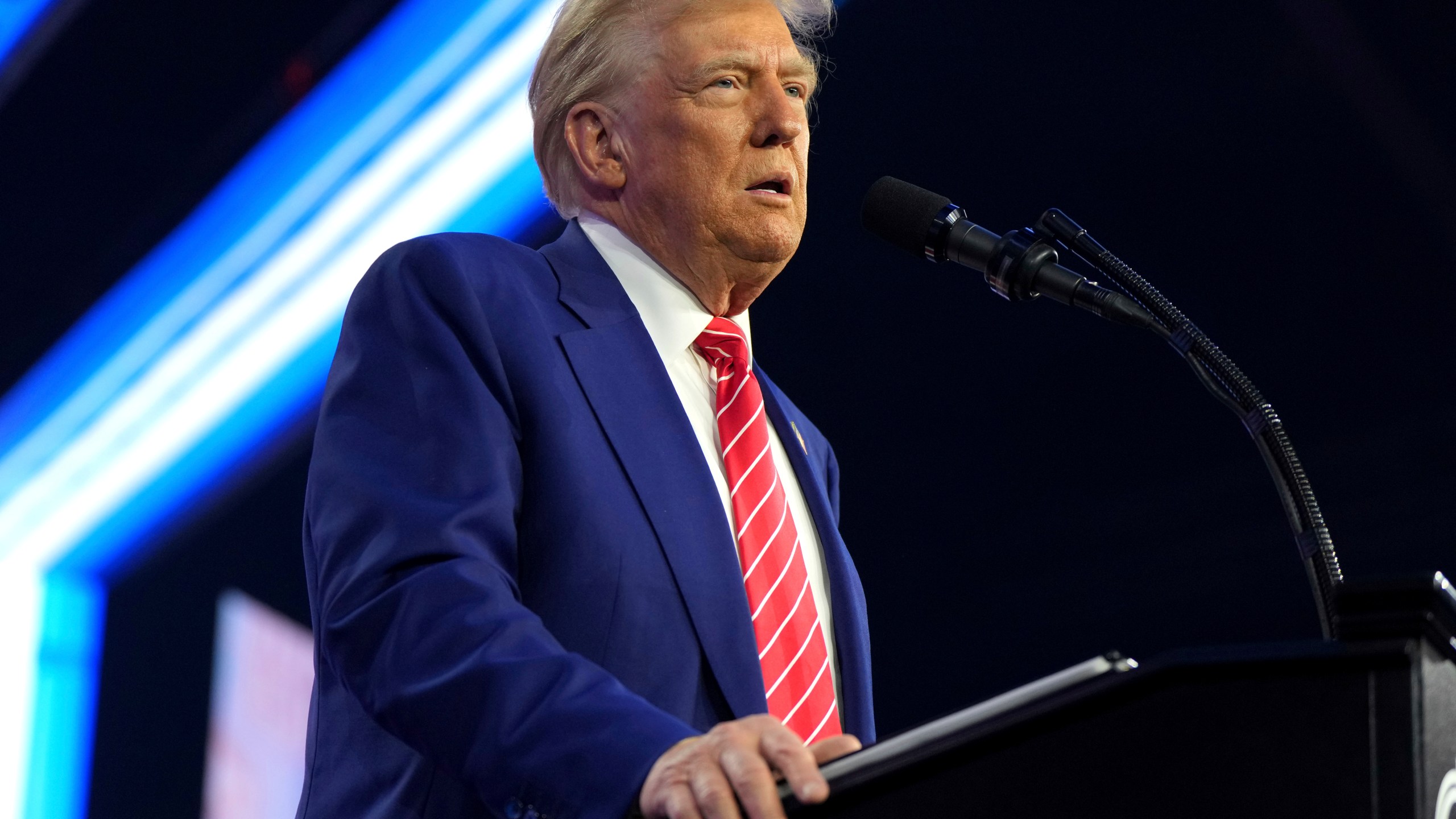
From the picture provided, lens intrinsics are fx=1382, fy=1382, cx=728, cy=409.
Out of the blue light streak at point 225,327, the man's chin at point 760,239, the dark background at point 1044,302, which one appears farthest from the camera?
the blue light streak at point 225,327

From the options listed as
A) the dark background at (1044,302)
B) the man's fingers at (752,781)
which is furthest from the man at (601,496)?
the dark background at (1044,302)

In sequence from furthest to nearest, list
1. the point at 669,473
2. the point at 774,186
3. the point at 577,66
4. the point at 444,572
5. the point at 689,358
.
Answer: the point at 577,66
the point at 774,186
the point at 689,358
the point at 669,473
the point at 444,572

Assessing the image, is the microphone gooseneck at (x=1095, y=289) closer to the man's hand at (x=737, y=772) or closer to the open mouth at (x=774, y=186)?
the open mouth at (x=774, y=186)

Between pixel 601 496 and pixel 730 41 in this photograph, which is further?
pixel 730 41

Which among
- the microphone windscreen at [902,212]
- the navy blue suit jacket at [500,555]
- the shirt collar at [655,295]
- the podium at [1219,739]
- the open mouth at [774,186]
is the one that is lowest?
the podium at [1219,739]

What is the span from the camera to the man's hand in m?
0.78

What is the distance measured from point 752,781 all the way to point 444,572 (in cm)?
35

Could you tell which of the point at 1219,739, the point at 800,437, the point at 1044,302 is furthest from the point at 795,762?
the point at 1044,302

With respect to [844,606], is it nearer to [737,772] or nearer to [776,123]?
[776,123]

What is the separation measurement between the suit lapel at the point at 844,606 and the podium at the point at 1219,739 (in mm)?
681

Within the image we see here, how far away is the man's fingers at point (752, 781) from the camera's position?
777mm

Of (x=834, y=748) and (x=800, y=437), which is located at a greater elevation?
(x=800, y=437)

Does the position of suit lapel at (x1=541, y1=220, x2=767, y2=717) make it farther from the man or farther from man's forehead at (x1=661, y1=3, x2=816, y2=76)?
man's forehead at (x1=661, y1=3, x2=816, y2=76)

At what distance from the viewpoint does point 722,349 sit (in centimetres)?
155
